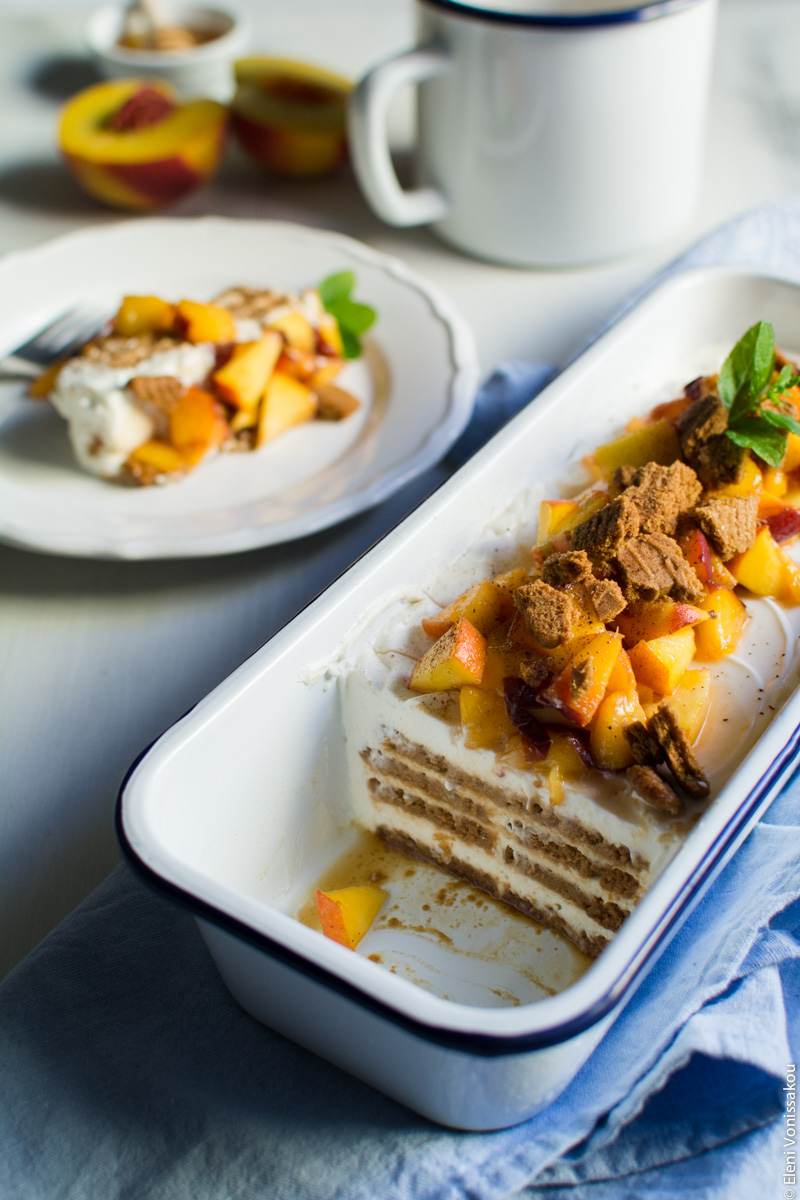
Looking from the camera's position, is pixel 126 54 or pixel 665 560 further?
pixel 126 54

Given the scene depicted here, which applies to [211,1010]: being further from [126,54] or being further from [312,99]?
[126,54]

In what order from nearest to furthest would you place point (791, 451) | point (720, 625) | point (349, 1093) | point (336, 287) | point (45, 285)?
point (349, 1093)
point (720, 625)
point (791, 451)
point (336, 287)
point (45, 285)

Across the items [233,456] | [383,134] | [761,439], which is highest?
[383,134]

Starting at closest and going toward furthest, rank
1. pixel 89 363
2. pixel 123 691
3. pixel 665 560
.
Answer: pixel 665 560 < pixel 123 691 < pixel 89 363

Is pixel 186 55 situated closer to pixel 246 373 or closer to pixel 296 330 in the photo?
pixel 296 330

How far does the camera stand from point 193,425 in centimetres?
199

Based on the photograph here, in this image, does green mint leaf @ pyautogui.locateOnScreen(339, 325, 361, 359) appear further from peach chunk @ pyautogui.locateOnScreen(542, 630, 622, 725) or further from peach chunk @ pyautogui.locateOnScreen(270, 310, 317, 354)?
peach chunk @ pyautogui.locateOnScreen(542, 630, 622, 725)

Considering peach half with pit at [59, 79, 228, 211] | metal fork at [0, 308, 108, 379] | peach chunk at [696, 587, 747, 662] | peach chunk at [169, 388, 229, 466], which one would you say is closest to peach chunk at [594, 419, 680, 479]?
peach chunk at [696, 587, 747, 662]

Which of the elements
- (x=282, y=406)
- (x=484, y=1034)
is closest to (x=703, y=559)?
(x=484, y=1034)

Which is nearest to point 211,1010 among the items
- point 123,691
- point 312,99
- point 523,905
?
point 523,905

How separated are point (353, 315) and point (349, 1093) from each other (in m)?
1.52

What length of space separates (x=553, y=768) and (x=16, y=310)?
1684 millimetres

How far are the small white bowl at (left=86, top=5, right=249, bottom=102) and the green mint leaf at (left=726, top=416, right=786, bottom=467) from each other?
183cm

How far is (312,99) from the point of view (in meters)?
2.77
